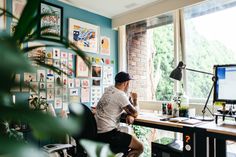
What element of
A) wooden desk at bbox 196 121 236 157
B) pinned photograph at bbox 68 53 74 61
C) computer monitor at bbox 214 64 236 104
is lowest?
wooden desk at bbox 196 121 236 157

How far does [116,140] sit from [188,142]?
701mm

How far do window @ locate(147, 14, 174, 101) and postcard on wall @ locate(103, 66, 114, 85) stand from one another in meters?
0.75

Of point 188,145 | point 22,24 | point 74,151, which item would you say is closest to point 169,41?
point 188,145

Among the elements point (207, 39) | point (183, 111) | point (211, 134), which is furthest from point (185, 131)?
point (207, 39)

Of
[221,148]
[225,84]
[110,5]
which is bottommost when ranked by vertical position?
[221,148]

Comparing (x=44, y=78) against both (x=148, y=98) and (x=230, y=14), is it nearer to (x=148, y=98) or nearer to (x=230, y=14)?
(x=148, y=98)

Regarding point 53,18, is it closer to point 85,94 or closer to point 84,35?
point 84,35

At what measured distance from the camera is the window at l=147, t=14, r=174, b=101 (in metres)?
3.13

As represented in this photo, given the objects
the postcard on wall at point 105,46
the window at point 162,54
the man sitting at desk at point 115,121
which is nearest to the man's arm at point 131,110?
the man sitting at desk at point 115,121

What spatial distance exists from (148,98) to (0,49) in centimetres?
324

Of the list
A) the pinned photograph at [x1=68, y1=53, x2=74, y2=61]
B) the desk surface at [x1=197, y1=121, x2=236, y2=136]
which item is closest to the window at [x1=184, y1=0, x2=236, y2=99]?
the desk surface at [x1=197, y1=121, x2=236, y2=136]

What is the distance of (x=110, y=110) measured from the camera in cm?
220

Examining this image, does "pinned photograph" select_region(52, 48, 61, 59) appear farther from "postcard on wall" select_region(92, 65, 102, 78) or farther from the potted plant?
the potted plant

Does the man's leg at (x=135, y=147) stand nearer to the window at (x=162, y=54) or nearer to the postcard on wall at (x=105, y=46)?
the window at (x=162, y=54)
